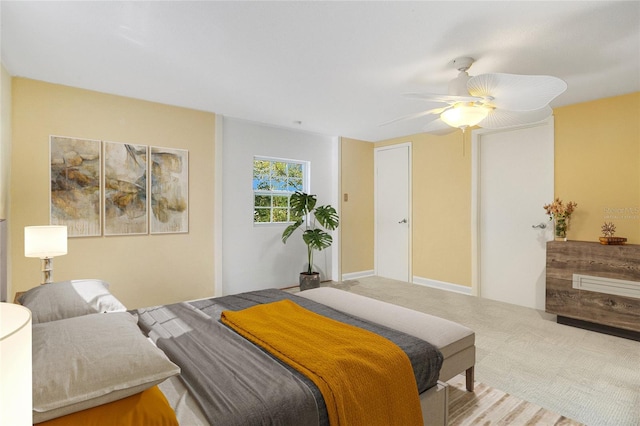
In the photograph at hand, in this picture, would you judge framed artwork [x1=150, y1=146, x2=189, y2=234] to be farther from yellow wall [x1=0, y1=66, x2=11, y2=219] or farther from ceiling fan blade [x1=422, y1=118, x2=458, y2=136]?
ceiling fan blade [x1=422, y1=118, x2=458, y2=136]

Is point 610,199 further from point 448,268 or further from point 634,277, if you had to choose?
point 448,268

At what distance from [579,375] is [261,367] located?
2.42m

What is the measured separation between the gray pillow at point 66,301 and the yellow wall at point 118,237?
1.37 meters

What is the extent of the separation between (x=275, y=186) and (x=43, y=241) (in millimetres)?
2916

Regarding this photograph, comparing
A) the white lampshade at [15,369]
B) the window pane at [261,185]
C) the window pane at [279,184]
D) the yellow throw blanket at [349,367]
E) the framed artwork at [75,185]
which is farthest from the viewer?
the window pane at [279,184]

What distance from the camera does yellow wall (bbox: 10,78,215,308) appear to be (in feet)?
10.0

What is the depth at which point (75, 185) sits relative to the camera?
328cm

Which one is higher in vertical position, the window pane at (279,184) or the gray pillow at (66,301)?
the window pane at (279,184)

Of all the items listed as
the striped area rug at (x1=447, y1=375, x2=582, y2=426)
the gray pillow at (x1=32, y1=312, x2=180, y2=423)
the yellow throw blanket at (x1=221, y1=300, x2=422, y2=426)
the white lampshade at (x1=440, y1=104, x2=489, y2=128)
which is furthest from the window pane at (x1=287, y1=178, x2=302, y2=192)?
the gray pillow at (x1=32, y1=312, x2=180, y2=423)

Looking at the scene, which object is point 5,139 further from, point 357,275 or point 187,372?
point 357,275

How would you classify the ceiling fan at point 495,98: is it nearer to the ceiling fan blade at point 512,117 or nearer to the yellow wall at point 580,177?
the ceiling fan blade at point 512,117

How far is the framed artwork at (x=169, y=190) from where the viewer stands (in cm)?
374

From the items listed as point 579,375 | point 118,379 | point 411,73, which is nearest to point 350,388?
point 118,379

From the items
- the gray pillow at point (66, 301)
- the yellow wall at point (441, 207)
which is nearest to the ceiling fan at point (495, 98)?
the yellow wall at point (441, 207)
